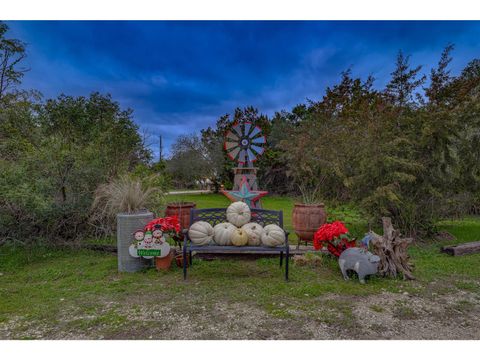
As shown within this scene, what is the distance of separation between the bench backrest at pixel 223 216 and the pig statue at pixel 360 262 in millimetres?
1016

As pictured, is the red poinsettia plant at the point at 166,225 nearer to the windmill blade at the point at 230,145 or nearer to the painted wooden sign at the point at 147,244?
the painted wooden sign at the point at 147,244

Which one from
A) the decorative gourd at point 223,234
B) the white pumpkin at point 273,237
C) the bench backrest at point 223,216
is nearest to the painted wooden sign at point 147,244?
the bench backrest at point 223,216

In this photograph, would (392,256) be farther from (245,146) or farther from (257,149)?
(245,146)

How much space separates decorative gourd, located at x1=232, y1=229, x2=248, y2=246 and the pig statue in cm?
122

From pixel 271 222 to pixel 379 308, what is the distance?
186 cm

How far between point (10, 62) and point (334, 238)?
34.7 ft

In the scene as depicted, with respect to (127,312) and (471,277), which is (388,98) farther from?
(127,312)

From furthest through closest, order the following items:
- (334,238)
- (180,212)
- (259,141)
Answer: (259,141) < (180,212) < (334,238)

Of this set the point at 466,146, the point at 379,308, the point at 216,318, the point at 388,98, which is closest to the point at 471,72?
the point at 388,98

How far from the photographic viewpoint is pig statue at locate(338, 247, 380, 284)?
374cm

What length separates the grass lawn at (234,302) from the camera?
256cm

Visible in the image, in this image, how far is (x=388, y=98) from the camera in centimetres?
1159

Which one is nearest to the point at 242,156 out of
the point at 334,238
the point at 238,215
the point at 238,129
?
the point at 238,129

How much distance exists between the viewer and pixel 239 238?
3893mm
